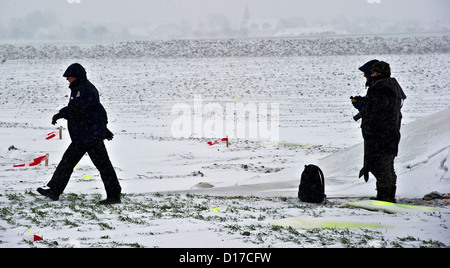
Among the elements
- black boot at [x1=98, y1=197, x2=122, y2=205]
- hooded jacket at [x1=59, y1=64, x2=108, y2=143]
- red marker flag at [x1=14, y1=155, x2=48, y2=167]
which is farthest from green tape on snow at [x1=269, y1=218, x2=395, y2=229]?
red marker flag at [x1=14, y1=155, x2=48, y2=167]

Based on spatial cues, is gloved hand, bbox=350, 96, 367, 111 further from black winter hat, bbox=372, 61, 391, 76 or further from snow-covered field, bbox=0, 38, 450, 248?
snow-covered field, bbox=0, 38, 450, 248

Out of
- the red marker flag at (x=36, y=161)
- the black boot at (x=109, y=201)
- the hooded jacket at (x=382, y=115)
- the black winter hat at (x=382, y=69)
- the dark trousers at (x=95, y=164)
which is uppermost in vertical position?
the black winter hat at (x=382, y=69)

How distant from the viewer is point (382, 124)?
6.17 m

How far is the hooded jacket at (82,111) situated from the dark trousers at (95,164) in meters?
0.09

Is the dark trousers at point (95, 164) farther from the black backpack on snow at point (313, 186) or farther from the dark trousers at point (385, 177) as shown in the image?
the dark trousers at point (385, 177)

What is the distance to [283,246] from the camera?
13.9ft

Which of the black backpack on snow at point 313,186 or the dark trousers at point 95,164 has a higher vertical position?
the dark trousers at point 95,164

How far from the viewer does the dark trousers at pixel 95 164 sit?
6215 mm

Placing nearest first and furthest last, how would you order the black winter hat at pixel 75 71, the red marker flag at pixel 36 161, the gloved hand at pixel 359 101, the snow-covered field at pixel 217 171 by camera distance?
the snow-covered field at pixel 217 171, the black winter hat at pixel 75 71, the gloved hand at pixel 359 101, the red marker flag at pixel 36 161

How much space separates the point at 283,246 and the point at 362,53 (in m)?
40.1

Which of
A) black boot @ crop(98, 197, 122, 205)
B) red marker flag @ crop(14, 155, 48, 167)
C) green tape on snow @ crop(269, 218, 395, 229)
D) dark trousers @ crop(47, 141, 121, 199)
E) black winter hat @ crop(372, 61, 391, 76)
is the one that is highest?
black winter hat @ crop(372, 61, 391, 76)

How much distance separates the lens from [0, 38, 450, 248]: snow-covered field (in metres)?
4.73

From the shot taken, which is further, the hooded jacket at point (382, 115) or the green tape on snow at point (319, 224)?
the hooded jacket at point (382, 115)

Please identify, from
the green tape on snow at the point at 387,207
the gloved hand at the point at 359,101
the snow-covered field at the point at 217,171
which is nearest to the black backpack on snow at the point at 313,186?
the snow-covered field at the point at 217,171
